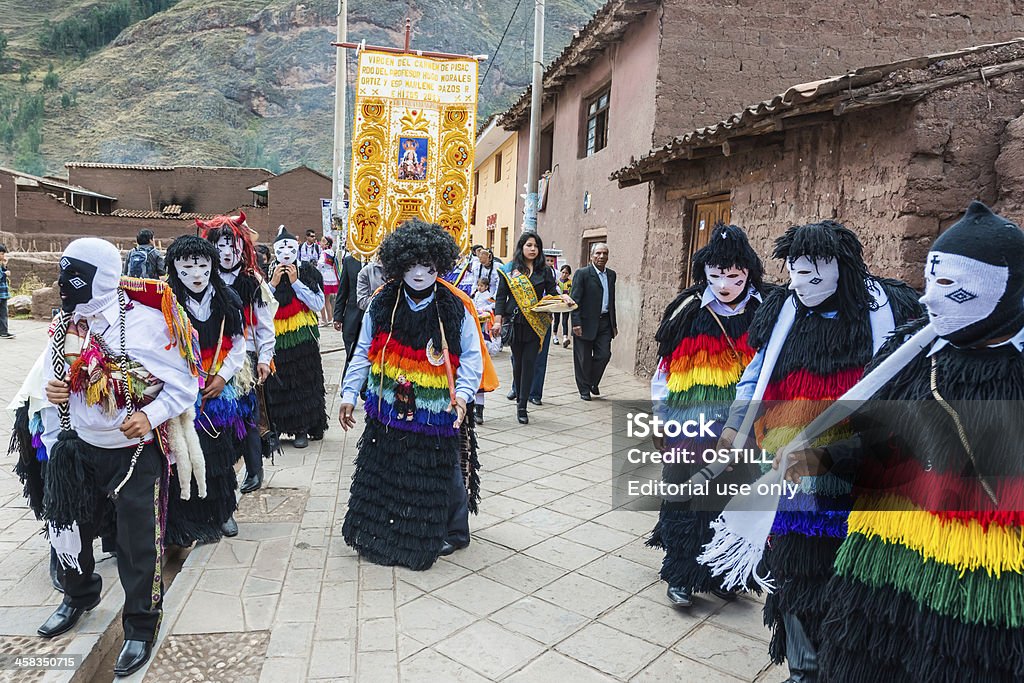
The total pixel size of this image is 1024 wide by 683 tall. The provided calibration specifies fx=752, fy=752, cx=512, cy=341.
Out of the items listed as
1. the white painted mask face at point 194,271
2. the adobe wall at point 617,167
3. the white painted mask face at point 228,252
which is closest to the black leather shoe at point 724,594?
the white painted mask face at point 194,271

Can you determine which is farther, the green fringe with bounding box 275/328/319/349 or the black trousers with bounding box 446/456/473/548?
the green fringe with bounding box 275/328/319/349

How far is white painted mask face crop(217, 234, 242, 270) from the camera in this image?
4809mm

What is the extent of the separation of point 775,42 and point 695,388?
7713 millimetres

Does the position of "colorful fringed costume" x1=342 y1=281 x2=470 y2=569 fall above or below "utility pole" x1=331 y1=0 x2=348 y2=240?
below

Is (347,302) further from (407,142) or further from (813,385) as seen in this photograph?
(813,385)

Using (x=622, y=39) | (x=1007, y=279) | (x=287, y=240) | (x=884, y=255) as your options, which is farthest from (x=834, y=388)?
(x=622, y=39)

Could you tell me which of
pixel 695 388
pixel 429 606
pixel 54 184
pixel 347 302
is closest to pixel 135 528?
pixel 429 606

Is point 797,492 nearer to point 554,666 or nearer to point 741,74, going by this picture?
point 554,666

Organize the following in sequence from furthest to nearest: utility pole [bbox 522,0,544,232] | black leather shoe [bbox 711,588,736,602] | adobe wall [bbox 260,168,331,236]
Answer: adobe wall [bbox 260,168,331,236] → utility pole [bbox 522,0,544,232] → black leather shoe [bbox 711,588,736,602]

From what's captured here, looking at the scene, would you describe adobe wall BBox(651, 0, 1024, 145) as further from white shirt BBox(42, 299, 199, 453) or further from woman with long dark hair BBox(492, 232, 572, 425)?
white shirt BBox(42, 299, 199, 453)

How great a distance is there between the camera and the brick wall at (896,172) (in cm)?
525

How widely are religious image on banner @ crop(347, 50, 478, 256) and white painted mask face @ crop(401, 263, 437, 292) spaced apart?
5835 millimetres

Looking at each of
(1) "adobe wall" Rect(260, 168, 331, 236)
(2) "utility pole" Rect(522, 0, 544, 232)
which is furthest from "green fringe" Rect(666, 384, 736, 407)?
(1) "adobe wall" Rect(260, 168, 331, 236)

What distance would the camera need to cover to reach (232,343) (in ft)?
14.2
